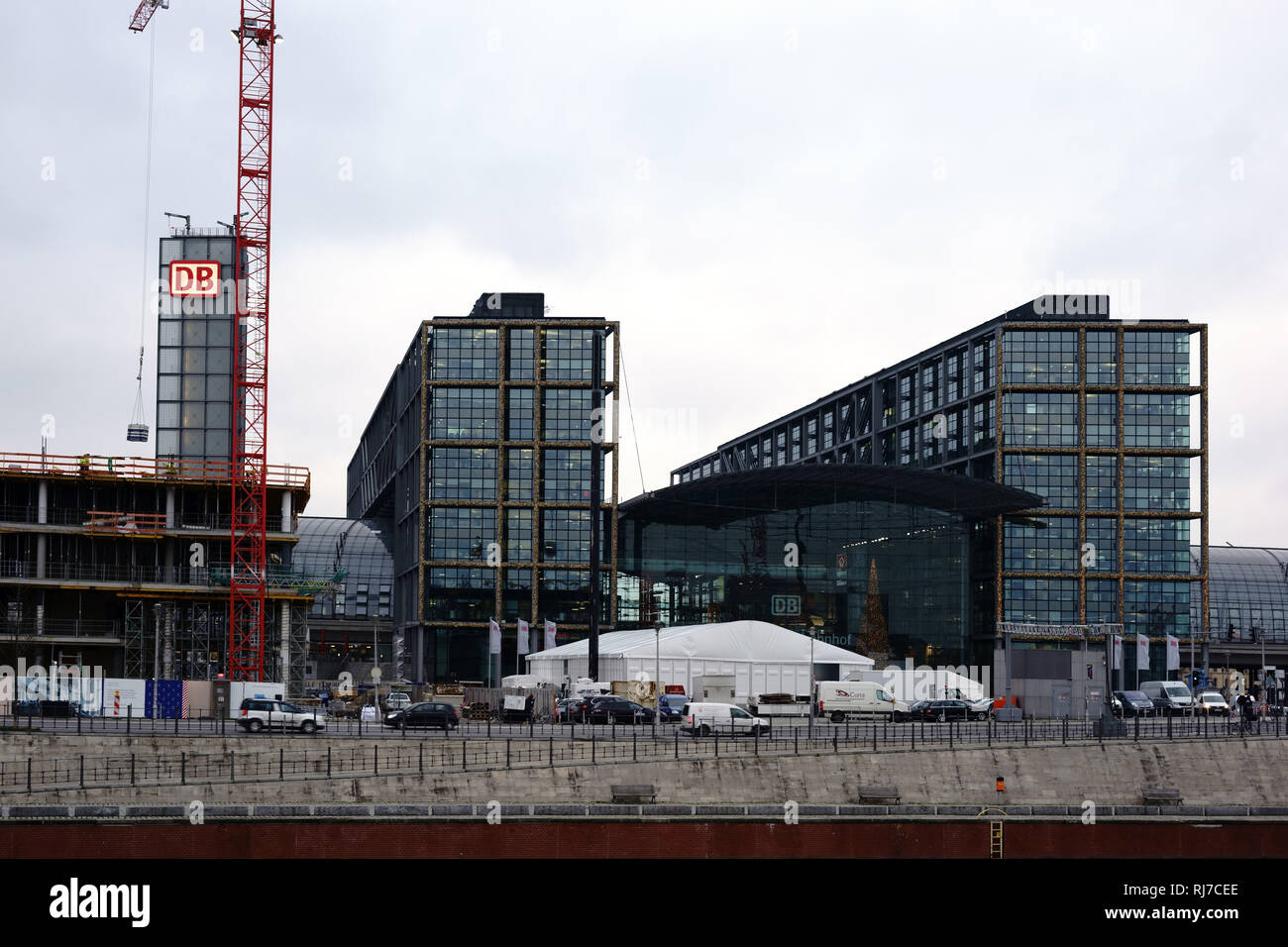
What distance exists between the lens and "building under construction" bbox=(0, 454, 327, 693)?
282ft

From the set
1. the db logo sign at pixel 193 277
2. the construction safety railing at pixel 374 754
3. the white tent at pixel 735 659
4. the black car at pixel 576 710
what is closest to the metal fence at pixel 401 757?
the construction safety railing at pixel 374 754

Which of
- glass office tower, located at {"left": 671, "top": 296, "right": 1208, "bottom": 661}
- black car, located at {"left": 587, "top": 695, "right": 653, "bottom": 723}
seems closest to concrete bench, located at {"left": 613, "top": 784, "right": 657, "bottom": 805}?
black car, located at {"left": 587, "top": 695, "right": 653, "bottom": 723}

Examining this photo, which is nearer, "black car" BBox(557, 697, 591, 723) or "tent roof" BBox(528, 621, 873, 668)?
"black car" BBox(557, 697, 591, 723)

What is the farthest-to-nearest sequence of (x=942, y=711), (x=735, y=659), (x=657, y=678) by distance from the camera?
(x=735, y=659), (x=942, y=711), (x=657, y=678)

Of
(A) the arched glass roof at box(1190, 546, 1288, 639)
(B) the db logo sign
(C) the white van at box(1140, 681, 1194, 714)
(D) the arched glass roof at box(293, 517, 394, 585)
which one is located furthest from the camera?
(A) the arched glass roof at box(1190, 546, 1288, 639)

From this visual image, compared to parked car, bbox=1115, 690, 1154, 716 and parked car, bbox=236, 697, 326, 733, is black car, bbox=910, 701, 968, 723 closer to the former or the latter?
parked car, bbox=1115, 690, 1154, 716

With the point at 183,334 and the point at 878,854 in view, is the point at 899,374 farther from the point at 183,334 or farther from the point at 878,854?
the point at 878,854

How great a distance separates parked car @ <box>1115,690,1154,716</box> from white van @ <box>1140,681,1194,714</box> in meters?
0.50

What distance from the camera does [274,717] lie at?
56.9 m

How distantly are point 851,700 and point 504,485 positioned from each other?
175 ft

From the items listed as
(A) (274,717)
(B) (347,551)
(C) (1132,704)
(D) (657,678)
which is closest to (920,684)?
(C) (1132,704)

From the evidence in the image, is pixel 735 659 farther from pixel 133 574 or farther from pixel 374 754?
pixel 133 574
